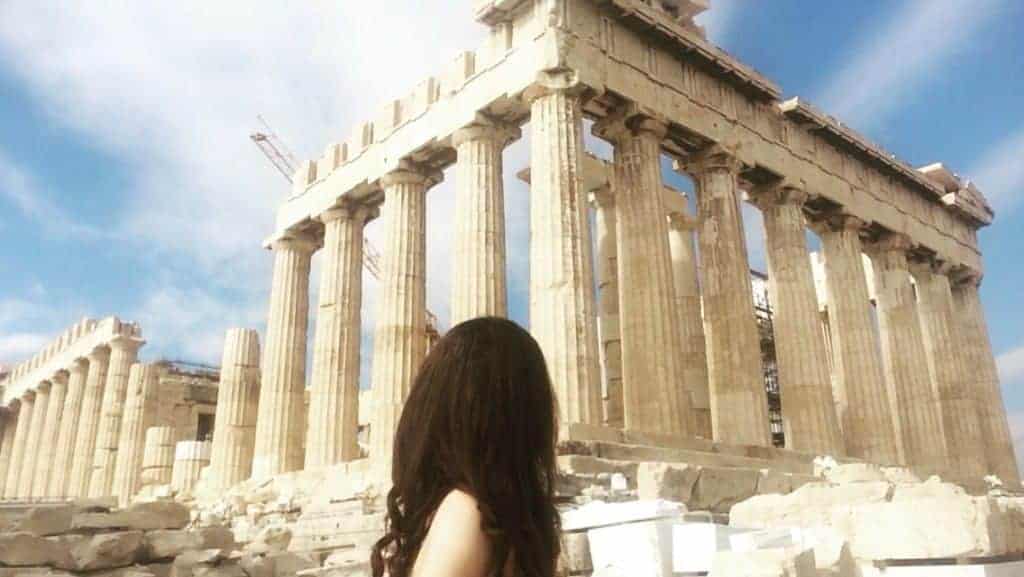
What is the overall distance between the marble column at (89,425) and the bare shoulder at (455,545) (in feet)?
134

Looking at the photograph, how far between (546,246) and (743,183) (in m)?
9.26

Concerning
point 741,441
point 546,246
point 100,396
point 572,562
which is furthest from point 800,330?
point 100,396

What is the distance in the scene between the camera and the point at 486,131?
2009cm

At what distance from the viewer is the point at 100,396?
A: 39312 millimetres

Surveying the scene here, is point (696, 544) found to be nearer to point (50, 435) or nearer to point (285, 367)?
point (285, 367)

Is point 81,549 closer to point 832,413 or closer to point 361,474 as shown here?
point 361,474

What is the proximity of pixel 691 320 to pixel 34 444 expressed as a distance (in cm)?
3765

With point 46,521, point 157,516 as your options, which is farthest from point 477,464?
point 46,521

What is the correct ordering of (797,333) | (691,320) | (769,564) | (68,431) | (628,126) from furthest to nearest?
(68,431), (691,320), (797,333), (628,126), (769,564)

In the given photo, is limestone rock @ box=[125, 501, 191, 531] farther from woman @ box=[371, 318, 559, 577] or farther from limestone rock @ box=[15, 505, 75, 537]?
woman @ box=[371, 318, 559, 577]

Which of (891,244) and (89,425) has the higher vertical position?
(891,244)

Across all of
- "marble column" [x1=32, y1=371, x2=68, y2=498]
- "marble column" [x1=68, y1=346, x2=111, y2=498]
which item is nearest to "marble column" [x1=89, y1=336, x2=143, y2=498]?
"marble column" [x1=68, y1=346, x2=111, y2=498]

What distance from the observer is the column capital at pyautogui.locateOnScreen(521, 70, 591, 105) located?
18.1 metres

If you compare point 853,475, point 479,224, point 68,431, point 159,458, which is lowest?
point 853,475
